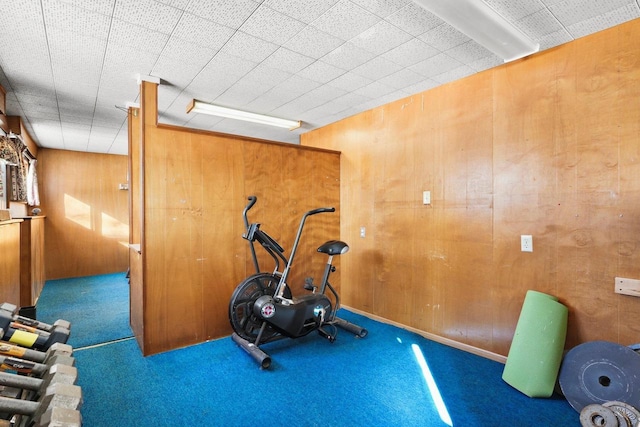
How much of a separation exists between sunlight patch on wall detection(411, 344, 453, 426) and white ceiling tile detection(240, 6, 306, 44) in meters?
2.84

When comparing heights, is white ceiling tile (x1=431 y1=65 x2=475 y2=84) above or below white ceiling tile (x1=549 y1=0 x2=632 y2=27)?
below

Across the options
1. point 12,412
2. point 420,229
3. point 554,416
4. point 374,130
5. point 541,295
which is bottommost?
point 554,416

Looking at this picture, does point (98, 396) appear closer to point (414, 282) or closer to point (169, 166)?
point (169, 166)

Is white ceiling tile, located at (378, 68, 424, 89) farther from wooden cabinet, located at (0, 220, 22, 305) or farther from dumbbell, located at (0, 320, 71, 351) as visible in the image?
wooden cabinet, located at (0, 220, 22, 305)

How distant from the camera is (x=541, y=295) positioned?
249 cm

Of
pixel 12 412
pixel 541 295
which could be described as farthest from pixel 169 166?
pixel 541 295

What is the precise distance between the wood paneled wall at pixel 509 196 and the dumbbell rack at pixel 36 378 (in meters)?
3.03

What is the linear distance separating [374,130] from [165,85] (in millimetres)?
2409

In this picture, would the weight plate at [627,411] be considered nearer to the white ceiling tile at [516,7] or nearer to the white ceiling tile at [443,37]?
the white ceiling tile at [516,7]

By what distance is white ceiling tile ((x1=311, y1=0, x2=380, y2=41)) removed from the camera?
2090 mm

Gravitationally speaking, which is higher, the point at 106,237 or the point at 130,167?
the point at 130,167

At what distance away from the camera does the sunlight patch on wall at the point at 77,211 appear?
21.4 ft

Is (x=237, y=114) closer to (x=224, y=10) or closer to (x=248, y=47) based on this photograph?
(x=248, y=47)

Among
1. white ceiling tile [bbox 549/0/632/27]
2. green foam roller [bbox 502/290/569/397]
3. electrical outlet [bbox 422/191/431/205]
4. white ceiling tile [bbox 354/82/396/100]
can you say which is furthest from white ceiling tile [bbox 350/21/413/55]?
green foam roller [bbox 502/290/569/397]
